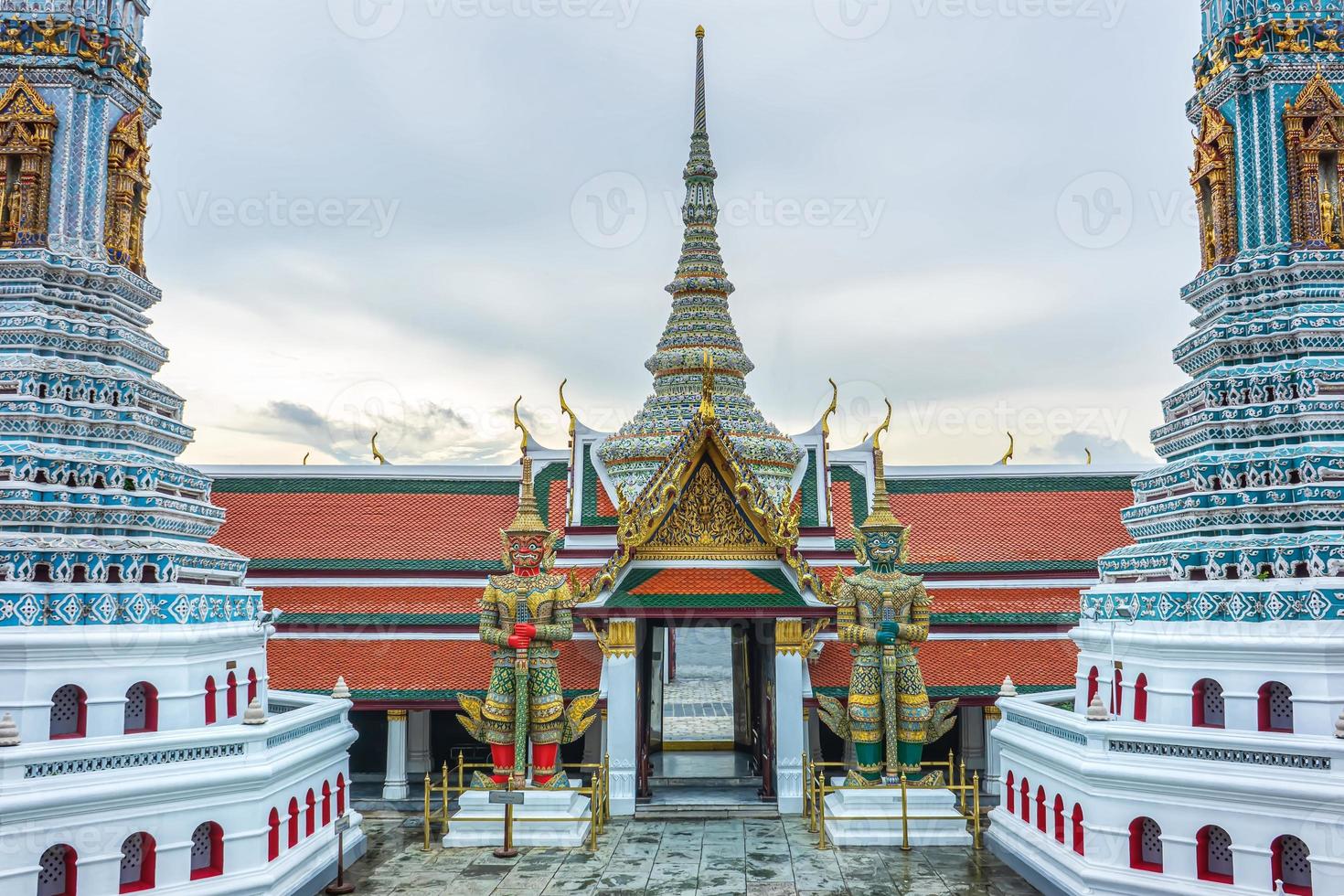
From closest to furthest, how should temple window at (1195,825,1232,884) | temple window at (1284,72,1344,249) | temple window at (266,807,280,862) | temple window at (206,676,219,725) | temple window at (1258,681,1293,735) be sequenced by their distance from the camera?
temple window at (1195,825,1232,884), temple window at (1258,681,1293,735), temple window at (266,807,280,862), temple window at (206,676,219,725), temple window at (1284,72,1344,249)

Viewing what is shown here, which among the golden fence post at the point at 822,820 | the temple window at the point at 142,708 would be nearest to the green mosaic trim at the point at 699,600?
the golden fence post at the point at 822,820

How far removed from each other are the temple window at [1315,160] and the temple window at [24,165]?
17.3m

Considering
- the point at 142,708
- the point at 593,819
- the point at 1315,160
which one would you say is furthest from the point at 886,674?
the point at 142,708

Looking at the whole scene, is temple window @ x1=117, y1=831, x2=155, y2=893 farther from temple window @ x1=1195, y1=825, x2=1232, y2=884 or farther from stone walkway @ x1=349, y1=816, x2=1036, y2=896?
temple window @ x1=1195, y1=825, x2=1232, y2=884

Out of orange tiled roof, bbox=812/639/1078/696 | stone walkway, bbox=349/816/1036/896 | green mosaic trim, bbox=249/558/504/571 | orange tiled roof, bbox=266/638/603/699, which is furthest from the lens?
green mosaic trim, bbox=249/558/504/571

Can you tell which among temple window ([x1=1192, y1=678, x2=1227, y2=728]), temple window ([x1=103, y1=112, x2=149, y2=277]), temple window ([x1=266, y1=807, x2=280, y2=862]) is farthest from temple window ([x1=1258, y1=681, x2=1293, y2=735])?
temple window ([x1=103, y1=112, x2=149, y2=277])

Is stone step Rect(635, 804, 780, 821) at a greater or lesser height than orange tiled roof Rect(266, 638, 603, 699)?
lesser

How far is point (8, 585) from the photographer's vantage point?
12.4 meters

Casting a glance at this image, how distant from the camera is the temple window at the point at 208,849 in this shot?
12.5 metres

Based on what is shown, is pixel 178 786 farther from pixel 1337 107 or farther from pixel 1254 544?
pixel 1337 107

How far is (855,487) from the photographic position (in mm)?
24750

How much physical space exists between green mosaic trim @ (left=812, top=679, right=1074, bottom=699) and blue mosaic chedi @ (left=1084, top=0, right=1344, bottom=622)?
4556 millimetres

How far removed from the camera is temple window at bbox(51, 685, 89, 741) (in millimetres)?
12289

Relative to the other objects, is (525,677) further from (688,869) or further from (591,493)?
(591,493)
